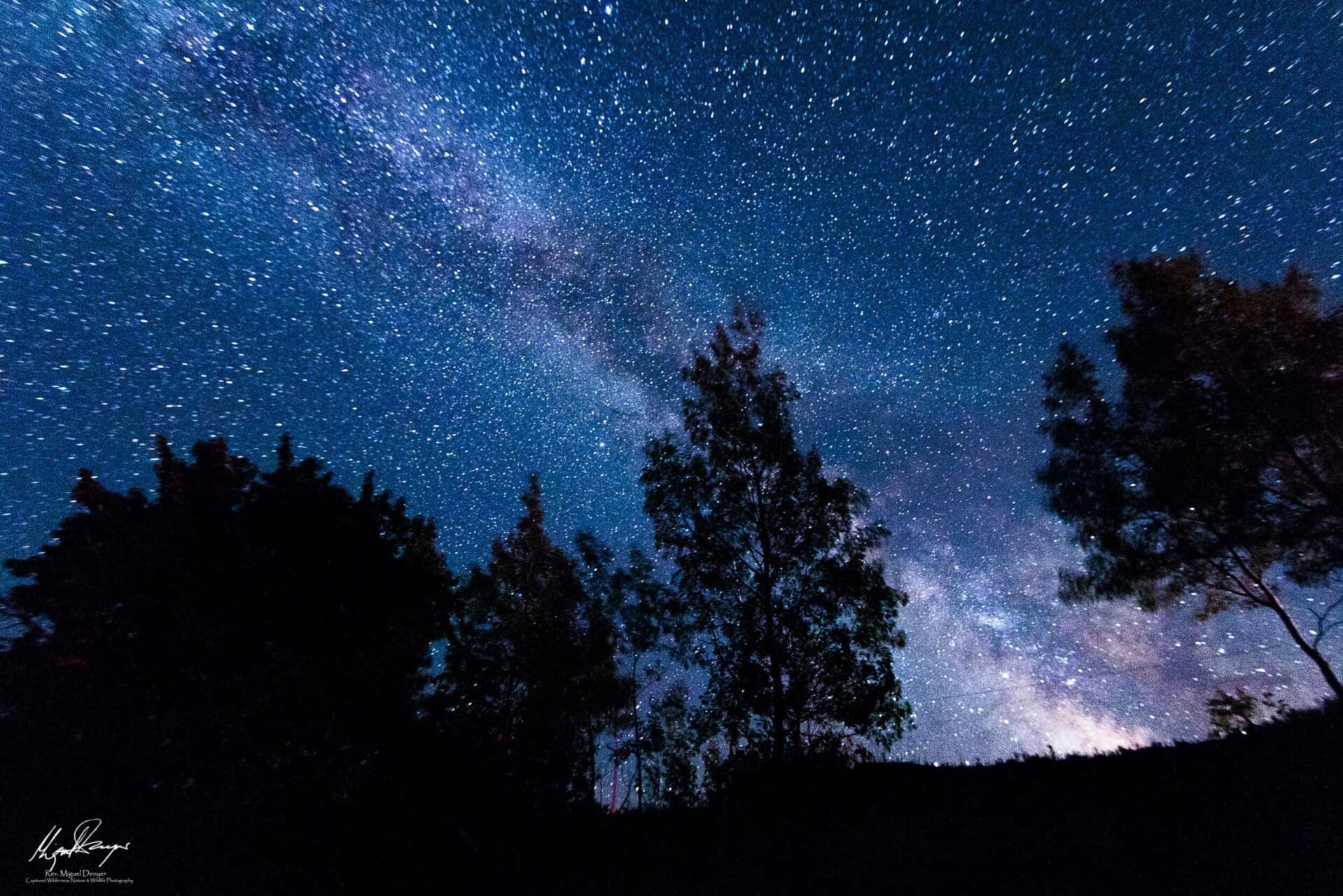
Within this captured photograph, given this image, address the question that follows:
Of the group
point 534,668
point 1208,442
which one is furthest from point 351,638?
point 1208,442

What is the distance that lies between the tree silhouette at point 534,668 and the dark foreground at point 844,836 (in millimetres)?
1784

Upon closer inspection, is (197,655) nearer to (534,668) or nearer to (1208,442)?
(534,668)

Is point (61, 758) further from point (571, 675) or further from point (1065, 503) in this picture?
point (1065, 503)

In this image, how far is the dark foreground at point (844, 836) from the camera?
6750 mm

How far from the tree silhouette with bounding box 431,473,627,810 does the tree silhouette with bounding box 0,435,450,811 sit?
2684 mm

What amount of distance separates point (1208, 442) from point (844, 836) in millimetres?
16852

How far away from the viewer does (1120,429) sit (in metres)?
18.5

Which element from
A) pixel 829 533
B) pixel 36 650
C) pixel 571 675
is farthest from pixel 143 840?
pixel 829 533

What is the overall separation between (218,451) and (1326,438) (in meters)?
30.7

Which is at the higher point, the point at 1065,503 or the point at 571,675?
the point at 1065,503

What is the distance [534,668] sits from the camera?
22391 millimetres
